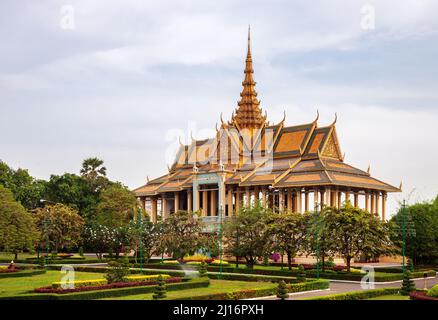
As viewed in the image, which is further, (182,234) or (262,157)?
(262,157)

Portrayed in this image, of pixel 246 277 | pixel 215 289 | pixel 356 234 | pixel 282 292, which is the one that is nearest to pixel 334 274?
pixel 356 234

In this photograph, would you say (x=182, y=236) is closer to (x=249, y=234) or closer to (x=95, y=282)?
(x=249, y=234)

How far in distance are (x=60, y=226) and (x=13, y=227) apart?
562 inches

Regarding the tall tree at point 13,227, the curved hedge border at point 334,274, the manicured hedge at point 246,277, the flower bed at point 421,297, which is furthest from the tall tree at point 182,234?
the flower bed at point 421,297

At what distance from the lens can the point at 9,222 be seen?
1820 inches

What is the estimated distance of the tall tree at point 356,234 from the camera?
3738cm

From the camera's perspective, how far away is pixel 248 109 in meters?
69.6

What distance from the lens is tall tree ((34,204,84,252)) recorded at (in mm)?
58906

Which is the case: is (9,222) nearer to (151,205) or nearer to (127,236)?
(127,236)

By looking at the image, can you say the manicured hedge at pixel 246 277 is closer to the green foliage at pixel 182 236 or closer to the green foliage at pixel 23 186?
the green foliage at pixel 182 236

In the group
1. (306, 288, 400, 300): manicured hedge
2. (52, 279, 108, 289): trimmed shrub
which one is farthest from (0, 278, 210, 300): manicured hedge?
(306, 288, 400, 300): manicured hedge

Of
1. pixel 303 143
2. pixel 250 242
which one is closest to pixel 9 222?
pixel 250 242

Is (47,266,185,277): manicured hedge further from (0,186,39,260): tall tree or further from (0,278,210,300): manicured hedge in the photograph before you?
(0,278,210,300): manicured hedge

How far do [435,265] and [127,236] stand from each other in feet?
79.5
